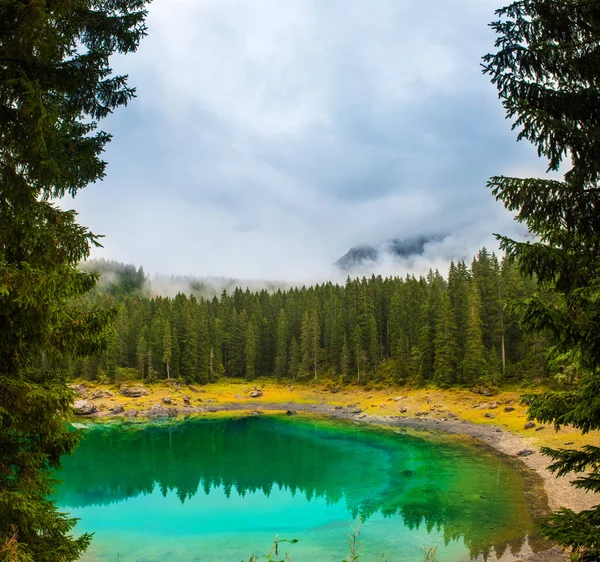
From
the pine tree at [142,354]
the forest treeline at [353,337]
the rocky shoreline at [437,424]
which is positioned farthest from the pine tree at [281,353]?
the pine tree at [142,354]

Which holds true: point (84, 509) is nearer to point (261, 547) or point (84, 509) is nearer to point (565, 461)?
point (261, 547)

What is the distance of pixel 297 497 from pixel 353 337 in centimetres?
5161

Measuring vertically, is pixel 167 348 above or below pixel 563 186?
below

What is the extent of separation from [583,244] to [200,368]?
270 ft

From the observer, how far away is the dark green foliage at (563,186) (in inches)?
251

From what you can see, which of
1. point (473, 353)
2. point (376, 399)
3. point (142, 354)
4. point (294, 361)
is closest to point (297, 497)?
point (376, 399)

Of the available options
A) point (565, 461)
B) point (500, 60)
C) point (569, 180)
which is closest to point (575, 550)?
point (565, 461)

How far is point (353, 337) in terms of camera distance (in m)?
77.4

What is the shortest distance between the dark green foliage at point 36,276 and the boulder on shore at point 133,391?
223 feet

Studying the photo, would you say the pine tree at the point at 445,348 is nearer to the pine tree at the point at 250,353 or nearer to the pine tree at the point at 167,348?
the pine tree at the point at 250,353

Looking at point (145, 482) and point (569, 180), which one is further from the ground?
point (569, 180)

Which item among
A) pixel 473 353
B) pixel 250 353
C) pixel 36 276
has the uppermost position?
pixel 36 276

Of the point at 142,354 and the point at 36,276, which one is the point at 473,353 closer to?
the point at 36,276

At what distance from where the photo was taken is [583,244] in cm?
718
